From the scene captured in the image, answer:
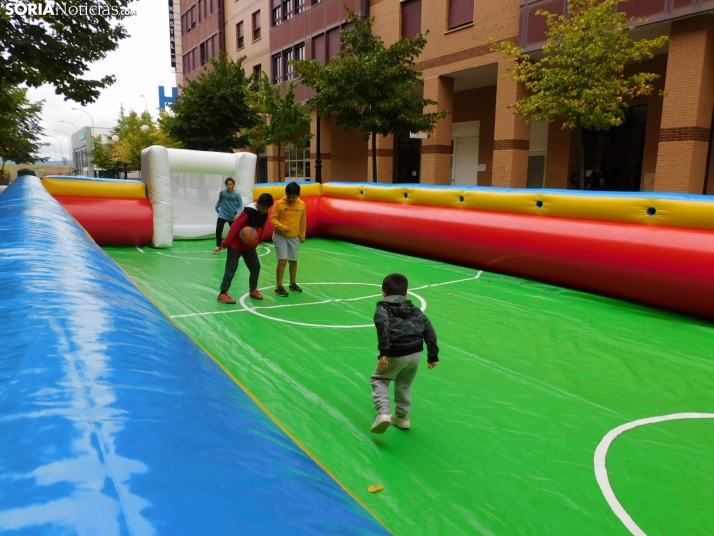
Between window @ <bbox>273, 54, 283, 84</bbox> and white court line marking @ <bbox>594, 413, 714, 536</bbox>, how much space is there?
3029 cm

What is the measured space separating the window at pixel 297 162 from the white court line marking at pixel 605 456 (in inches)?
1124

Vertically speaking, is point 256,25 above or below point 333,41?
above

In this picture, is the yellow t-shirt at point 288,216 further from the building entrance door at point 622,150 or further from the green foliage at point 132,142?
the green foliage at point 132,142

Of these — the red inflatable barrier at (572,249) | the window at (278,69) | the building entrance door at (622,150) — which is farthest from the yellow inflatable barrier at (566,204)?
A: the window at (278,69)

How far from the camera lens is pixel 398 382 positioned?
3.72m

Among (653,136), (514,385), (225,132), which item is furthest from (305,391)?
(225,132)

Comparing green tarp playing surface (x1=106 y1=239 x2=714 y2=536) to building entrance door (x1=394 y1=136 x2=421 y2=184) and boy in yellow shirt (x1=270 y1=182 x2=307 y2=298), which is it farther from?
building entrance door (x1=394 y1=136 x2=421 y2=184)

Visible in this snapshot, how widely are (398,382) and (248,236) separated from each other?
3856 millimetres

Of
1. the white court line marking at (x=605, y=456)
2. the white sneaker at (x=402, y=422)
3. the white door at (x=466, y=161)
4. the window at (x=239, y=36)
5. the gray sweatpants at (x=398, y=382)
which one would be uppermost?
the window at (x=239, y=36)

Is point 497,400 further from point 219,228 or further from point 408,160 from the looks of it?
point 408,160

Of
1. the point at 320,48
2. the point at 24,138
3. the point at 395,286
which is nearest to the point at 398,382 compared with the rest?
the point at 395,286

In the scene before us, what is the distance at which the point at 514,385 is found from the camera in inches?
179

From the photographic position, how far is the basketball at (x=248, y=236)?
6.90 m

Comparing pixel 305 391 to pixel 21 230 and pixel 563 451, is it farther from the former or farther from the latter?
pixel 21 230
